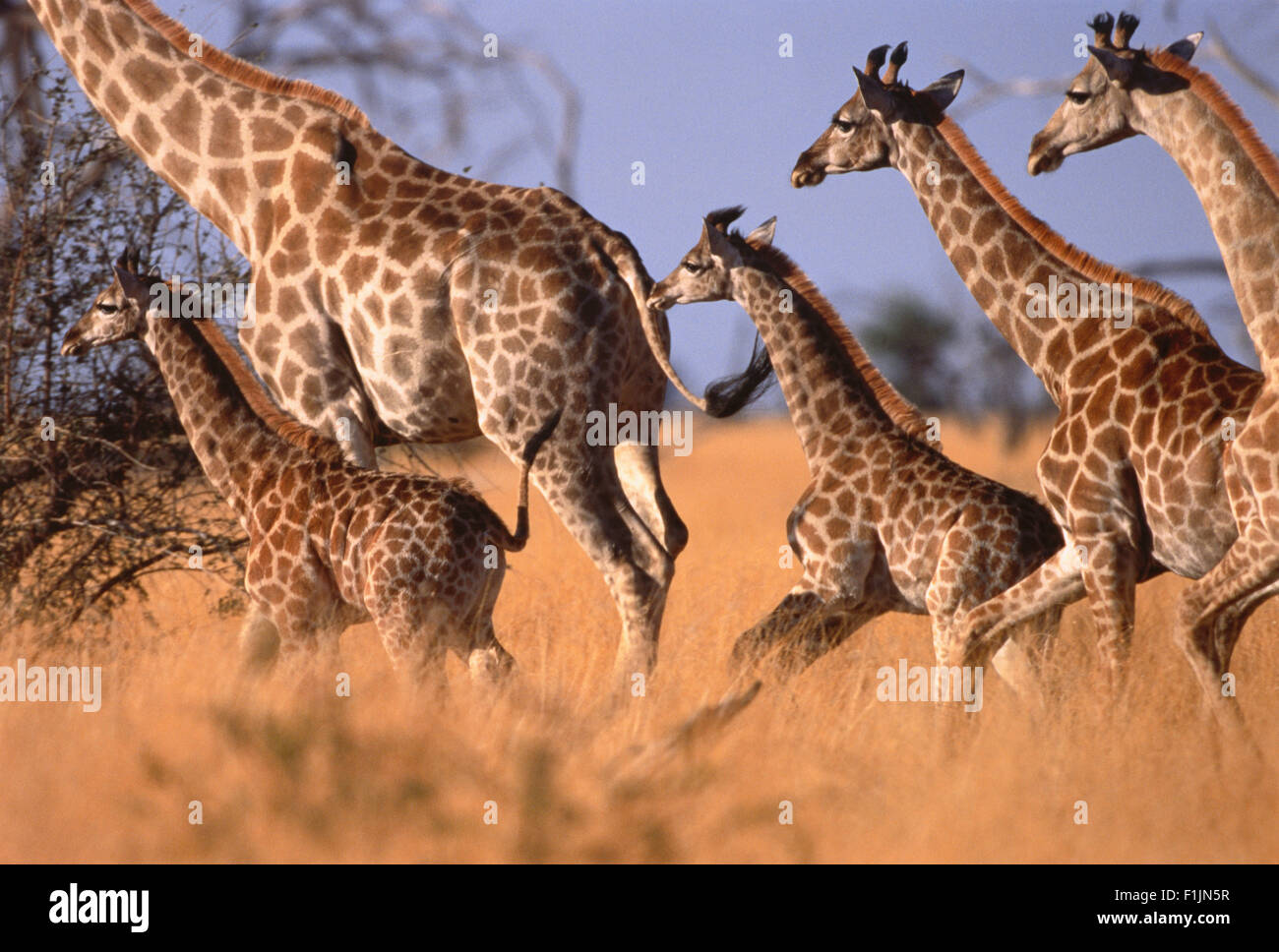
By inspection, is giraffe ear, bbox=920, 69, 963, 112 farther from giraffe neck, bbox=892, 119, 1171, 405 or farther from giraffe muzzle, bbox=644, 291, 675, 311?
giraffe muzzle, bbox=644, 291, 675, 311

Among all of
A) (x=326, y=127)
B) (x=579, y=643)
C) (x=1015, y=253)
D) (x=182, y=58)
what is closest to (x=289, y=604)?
(x=579, y=643)

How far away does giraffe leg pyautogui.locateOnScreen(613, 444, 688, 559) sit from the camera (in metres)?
6.92

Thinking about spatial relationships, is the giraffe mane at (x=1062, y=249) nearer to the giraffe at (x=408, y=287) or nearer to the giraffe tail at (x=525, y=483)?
the giraffe at (x=408, y=287)

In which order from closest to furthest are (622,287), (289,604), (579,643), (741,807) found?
(741,807) → (289,604) → (622,287) → (579,643)

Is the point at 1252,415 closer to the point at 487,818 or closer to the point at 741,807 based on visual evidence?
the point at 741,807

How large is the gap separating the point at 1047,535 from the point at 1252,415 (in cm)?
122

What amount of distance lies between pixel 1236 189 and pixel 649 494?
2768 mm

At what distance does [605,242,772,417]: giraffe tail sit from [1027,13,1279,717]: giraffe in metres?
1.86

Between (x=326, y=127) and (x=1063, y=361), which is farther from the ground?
(x=326, y=127)

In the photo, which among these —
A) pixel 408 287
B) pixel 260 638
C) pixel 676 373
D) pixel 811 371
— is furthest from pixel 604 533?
pixel 260 638

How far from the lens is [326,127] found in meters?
7.06

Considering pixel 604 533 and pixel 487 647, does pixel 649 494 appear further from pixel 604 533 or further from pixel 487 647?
pixel 487 647

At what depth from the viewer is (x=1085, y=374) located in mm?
6145

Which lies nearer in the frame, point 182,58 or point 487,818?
point 487,818
